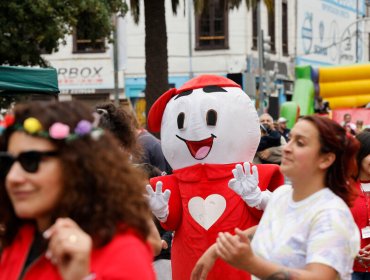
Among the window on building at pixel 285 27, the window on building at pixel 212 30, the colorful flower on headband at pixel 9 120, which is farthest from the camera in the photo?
the window on building at pixel 285 27

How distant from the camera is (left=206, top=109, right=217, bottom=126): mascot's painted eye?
552cm

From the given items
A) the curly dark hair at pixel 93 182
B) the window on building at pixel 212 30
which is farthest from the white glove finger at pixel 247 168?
the window on building at pixel 212 30

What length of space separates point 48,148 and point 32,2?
45.5 feet

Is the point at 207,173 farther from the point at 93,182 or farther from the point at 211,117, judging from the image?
the point at 93,182

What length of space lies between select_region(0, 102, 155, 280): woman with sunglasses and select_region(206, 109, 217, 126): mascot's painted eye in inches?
119

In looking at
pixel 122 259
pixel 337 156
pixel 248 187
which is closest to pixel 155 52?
pixel 248 187

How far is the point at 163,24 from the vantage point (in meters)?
13.7

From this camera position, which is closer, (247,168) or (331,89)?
(247,168)

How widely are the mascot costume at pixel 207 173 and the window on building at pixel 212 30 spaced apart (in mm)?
24958

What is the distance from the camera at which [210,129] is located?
5.51 m

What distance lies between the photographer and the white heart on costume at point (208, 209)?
530 centimetres

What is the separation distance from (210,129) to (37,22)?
11.5 m

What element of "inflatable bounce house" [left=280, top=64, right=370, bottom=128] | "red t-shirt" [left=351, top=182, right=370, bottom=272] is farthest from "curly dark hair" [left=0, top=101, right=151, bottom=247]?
"inflatable bounce house" [left=280, top=64, right=370, bottom=128]

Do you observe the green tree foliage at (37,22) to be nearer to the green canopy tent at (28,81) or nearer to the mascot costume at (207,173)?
the green canopy tent at (28,81)
